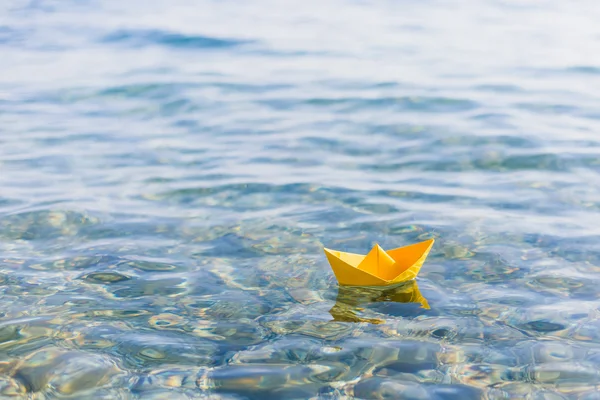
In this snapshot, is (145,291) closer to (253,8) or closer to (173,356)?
(173,356)

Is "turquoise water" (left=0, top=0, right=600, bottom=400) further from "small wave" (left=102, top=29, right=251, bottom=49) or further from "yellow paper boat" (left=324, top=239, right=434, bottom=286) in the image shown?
"small wave" (left=102, top=29, right=251, bottom=49)

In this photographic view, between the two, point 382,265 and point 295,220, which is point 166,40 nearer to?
point 295,220

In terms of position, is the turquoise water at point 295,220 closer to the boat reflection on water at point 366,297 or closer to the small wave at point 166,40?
the boat reflection on water at point 366,297

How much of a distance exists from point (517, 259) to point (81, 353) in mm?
2736

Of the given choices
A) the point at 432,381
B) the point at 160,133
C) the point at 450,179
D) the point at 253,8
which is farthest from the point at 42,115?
the point at 253,8

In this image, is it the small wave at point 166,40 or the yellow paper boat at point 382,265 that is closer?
A: the yellow paper boat at point 382,265

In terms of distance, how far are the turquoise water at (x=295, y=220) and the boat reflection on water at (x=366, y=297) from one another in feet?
0.06

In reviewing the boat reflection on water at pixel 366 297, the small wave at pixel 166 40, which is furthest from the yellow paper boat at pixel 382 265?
the small wave at pixel 166 40

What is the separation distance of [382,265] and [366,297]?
202 mm

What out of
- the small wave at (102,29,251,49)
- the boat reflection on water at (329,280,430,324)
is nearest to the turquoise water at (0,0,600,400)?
the boat reflection on water at (329,280,430,324)

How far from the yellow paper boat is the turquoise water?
0.36 ft

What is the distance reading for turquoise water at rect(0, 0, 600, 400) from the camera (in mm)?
3299

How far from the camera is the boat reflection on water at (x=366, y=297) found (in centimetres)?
382

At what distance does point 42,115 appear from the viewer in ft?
28.0
